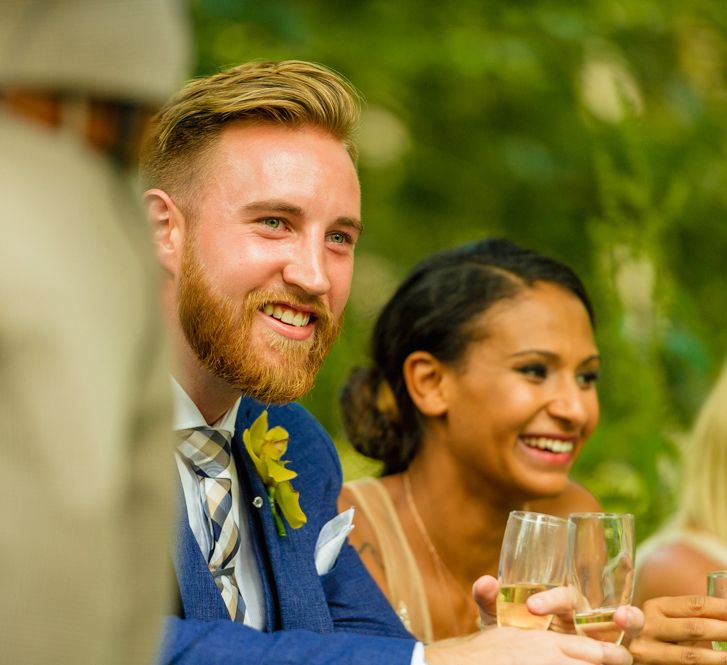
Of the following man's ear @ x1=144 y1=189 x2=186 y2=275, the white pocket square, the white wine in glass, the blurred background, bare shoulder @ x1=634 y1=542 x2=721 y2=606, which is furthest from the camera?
the blurred background

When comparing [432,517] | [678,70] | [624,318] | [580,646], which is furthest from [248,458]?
[678,70]

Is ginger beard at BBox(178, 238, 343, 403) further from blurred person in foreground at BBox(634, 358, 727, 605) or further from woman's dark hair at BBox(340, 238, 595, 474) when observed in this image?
blurred person in foreground at BBox(634, 358, 727, 605)

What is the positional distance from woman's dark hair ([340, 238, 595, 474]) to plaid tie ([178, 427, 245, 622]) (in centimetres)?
130

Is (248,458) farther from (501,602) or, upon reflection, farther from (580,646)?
(580,646)

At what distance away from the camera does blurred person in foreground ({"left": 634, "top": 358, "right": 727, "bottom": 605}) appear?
4.10 metres

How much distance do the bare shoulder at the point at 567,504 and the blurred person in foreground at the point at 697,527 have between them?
0.82 feet

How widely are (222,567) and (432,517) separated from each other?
4.53 ft

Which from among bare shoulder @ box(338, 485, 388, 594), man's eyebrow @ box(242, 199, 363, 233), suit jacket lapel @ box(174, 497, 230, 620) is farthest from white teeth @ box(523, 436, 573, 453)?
suit jacket lapel @ box(174, 497, 230, 620)

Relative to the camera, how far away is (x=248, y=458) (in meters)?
2.89

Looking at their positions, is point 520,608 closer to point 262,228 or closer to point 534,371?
point 262,228

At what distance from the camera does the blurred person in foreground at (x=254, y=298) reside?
2.65 meters

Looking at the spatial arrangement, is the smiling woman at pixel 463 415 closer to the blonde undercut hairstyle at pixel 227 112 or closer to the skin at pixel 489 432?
the skin at pixel 489 432

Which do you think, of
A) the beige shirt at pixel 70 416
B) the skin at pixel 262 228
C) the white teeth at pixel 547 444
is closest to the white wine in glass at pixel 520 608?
the skin at pixel 262 228

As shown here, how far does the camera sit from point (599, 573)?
250cm
